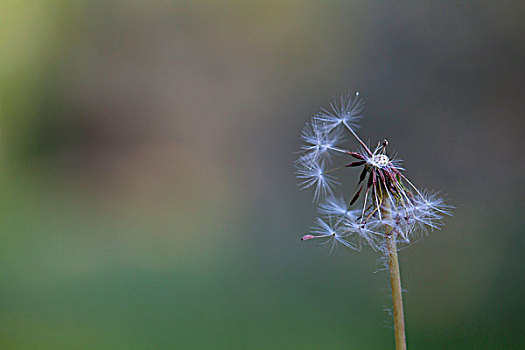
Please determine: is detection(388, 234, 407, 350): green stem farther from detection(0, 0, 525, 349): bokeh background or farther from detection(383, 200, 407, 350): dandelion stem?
detection(0, 0, 525, 349): bokeh background

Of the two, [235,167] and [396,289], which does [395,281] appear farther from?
[235,167]

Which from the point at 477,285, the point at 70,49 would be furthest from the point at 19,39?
the point at 477,285

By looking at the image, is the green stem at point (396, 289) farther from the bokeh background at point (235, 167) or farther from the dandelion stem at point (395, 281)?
the bokeh background at point (235, 167)

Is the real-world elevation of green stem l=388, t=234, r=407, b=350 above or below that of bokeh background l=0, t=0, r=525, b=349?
below

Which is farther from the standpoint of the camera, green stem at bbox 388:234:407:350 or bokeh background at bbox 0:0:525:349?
bokeh background at bbox 0:0:525:349

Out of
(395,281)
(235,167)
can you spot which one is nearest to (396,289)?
(395,281)

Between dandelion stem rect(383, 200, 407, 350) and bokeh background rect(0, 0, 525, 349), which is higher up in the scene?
bokeh background rect(0, 0, 525, 349)

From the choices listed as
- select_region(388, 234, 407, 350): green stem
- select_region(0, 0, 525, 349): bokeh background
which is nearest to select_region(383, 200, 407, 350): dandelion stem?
select_region(388, 234, 407, 350): green stem

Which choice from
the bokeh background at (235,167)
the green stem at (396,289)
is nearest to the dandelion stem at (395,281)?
the green stem at (396,289)

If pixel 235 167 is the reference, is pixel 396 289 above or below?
below
